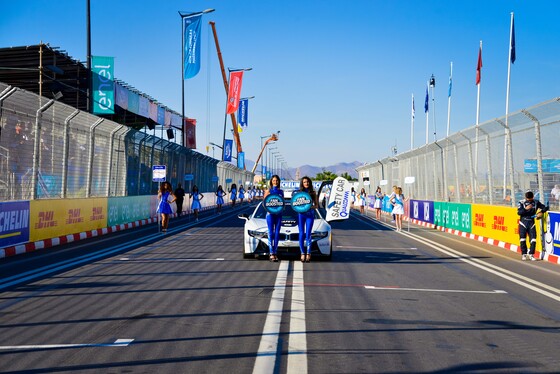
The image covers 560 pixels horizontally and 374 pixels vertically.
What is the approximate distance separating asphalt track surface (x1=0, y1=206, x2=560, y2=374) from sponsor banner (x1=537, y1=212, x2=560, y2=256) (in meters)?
1.66

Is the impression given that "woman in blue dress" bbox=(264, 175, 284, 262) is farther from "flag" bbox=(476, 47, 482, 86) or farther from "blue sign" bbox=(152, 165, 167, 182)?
"flag" bbox=(476, 47, 482, 86)

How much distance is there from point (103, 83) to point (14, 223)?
25.2 metres

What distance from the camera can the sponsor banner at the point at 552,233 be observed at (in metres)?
14.9

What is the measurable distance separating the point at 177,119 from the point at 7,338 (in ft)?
203

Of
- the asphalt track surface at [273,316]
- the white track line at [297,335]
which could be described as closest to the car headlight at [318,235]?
the asphalt track surface at [273,316]

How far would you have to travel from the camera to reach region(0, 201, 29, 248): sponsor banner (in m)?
14.6

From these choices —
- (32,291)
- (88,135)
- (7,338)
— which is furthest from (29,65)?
(7,338)

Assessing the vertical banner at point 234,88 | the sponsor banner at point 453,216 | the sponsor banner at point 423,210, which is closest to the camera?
the sponsor banner at point 453,216

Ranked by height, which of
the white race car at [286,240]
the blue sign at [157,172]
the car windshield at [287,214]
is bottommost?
the white race car at [286,240]

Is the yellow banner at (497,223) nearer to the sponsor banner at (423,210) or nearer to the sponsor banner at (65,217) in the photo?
the sponsor banner at (423,210)

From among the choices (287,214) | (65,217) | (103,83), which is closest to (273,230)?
(287,214)

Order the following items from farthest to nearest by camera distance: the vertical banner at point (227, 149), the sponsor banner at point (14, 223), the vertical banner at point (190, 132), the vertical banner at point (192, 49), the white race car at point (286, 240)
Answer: the vertical banner at point (190, 132), the vertical banner at point (227, 149), the vertical banner at point (192, 49), the sponsor banner at point (14, 223), the white race car at point (286, 240)

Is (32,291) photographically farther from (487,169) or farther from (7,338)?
(487,169)

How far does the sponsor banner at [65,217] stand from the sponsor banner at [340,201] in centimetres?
720
